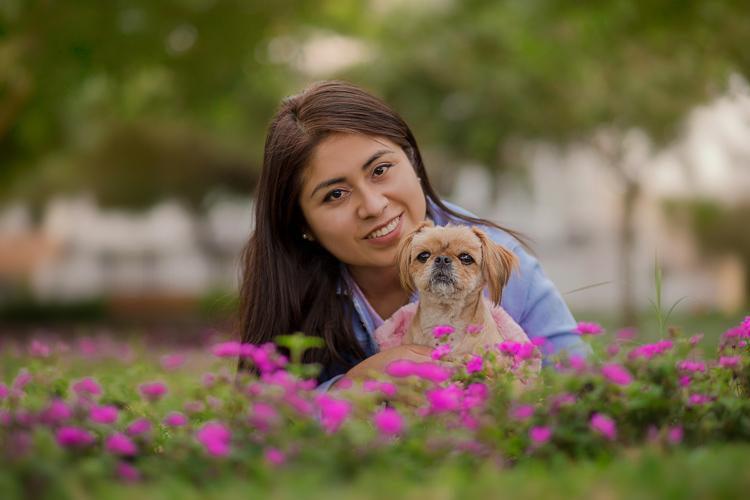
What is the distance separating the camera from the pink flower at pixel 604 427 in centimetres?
249

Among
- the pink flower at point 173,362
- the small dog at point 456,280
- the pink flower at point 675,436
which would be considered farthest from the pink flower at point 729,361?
the pink flower at point 173,362

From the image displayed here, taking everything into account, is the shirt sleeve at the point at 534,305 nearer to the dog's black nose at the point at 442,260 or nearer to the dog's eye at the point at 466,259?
the dog's eye at the point at 466,259

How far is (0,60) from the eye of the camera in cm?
1051

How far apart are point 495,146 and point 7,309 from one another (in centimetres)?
1142

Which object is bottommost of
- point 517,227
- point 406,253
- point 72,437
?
point 517,227

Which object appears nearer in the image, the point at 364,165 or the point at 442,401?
the point at 442,401

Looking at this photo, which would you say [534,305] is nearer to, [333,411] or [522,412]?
[522,412]

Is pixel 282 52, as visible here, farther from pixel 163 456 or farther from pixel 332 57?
pixel 163 456

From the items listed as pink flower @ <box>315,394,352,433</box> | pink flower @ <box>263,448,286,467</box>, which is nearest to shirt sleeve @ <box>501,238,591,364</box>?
pink flower @ <box>315,394,352,433</box>

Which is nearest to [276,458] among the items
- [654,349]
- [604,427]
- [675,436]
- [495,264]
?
[604,427]

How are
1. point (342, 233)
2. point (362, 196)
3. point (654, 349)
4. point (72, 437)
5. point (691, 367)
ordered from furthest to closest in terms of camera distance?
point (342, 233)
point (362, 196)
point (691, 367)
point (654, 349)
point (72, 437)

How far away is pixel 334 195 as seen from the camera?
4.20 meters

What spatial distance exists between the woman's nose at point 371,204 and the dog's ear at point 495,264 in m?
0.45

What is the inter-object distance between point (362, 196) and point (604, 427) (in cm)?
191
